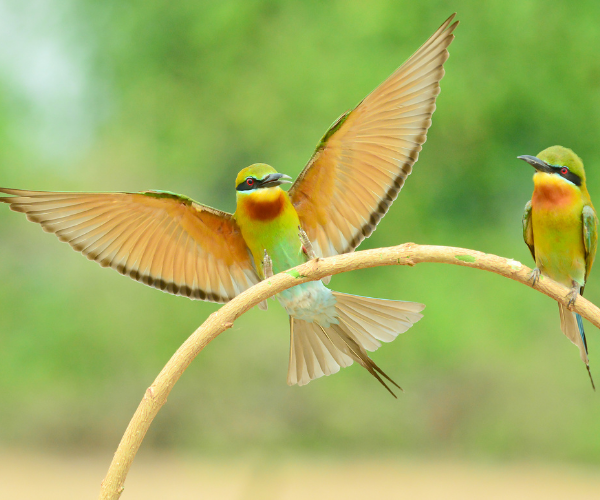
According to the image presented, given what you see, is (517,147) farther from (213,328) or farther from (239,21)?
(213,328)

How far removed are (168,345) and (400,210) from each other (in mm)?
1323

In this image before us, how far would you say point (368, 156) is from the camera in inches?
44.4

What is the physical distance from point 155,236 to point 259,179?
228 mm

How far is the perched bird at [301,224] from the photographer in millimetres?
1039

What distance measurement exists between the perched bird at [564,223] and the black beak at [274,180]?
0.41 meters

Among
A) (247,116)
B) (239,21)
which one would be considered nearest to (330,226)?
(247,116)

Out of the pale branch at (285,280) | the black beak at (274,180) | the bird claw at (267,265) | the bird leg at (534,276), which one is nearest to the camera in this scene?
the pale branch at (285,280)

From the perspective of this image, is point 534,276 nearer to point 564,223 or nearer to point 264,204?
point 564,223

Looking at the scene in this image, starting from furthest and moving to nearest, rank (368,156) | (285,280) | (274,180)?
(368,156), (274,180), (285,280)

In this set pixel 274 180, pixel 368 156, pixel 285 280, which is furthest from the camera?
pixel 368 156

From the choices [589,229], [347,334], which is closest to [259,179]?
[347,334]

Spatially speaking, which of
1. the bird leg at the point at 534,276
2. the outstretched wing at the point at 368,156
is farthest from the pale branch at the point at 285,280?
the outstretched wing at the point at 368,156

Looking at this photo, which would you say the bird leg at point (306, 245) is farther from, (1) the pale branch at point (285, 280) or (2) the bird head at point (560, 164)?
(2) the bird head at point (560, 164)

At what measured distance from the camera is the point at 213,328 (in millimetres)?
833
